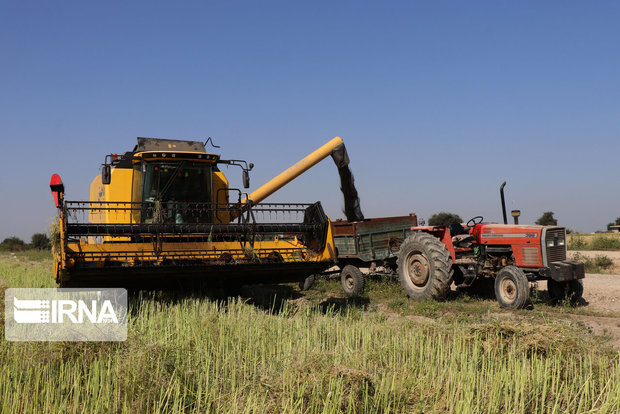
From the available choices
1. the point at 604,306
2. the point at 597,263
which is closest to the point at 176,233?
the point at 604,306

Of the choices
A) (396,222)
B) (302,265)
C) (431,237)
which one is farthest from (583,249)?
(302,265)

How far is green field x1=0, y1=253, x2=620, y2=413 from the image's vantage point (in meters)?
3.51

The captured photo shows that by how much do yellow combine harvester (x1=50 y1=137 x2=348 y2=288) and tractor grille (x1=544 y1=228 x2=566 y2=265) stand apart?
346cm

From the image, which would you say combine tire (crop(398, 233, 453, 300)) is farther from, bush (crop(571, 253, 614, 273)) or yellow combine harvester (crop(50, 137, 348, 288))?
bush (crop(571, 253, 614, 273))

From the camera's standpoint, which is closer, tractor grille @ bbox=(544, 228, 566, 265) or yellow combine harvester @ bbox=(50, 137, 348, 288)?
yellow combine harvester @ bbox=(50, 137, 348, 288)

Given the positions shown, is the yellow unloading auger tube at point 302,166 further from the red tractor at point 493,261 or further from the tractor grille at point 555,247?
the tractor grille at point 555,247

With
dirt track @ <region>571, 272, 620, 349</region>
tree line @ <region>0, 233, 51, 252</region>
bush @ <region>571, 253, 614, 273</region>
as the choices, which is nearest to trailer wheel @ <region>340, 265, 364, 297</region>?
dirt track @ <region>571, 272, 620, 349</region>

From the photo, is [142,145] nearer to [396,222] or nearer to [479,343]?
[396,222]

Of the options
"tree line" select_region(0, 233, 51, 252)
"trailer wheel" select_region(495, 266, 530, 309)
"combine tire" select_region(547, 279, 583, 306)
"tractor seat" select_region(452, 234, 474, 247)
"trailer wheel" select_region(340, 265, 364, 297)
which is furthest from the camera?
"tree line" select_region(0, 233, 51, 252)

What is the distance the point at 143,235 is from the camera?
7664mm

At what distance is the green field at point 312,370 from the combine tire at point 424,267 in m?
3.20

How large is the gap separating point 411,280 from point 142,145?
517 cm

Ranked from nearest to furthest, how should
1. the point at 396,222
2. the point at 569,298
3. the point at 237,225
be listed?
1. the point at 237,225
2. the point at 569,298
3. the point at 396,222

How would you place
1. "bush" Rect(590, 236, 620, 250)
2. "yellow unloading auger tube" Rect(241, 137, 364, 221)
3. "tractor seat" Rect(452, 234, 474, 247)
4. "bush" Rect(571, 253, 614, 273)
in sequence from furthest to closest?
"bush" Rect(590, 236, 620, 250) < "bush" Rect(571, 253, 614, 273) < "yellow unloading auger tube" Rect(241, 137, 364, 221) < "tractor seat" Rect(452, 234, 474, 247)
